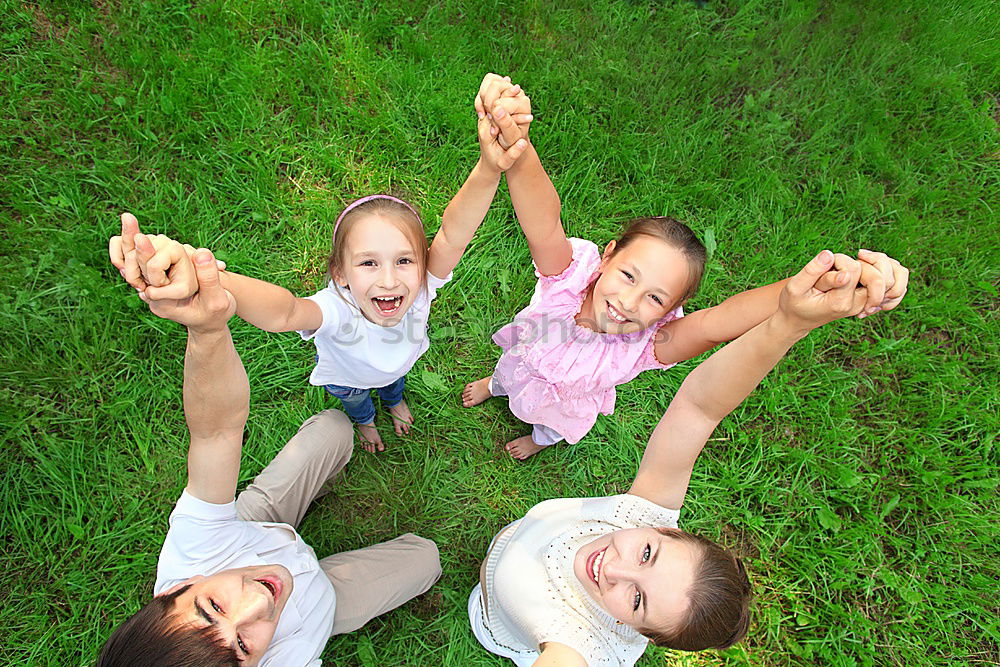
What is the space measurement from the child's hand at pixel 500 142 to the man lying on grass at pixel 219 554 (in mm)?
920

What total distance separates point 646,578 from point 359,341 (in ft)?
4.42

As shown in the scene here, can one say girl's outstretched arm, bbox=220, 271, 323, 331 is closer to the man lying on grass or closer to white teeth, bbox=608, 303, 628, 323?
the man lying on grass

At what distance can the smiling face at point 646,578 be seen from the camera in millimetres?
1741

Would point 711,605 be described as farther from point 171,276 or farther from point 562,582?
point 171,276

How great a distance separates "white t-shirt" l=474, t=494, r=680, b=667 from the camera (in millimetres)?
1902

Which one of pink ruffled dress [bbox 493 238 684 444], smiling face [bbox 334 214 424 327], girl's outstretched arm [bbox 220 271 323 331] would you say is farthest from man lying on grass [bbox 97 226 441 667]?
pink ruffled dress [bbox 493 238 684 444]

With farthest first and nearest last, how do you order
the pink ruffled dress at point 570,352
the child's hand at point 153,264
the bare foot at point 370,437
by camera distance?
the bare foot at point 370,437 < the pink ruffled dress at point 570,352 < the child's hand at point 153,264

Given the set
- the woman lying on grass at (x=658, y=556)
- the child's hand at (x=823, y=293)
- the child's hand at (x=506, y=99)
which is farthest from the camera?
the child's hand at (x=506, y=99)

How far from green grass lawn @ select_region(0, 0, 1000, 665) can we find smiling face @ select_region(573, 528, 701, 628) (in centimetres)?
135

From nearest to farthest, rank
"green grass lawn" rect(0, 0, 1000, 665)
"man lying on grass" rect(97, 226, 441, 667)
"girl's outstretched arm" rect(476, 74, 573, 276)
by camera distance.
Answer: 1. "man lying on grass" rect(97, 226, 441, 667)
2. "girl's outstretched arm" rect(476, 74, 573, 276)
3. "green grass lawn" rect(0, 0, 1000, 665)

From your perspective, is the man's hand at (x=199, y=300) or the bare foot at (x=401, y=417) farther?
the bare foot at (x=401, y=417)

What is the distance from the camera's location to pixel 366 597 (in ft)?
8.35

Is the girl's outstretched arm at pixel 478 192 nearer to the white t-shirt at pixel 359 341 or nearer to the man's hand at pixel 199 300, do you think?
the white t-shirt at pixel 359 341

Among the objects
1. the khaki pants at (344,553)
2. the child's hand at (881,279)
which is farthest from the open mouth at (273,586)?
the child's hand at (881,279)
